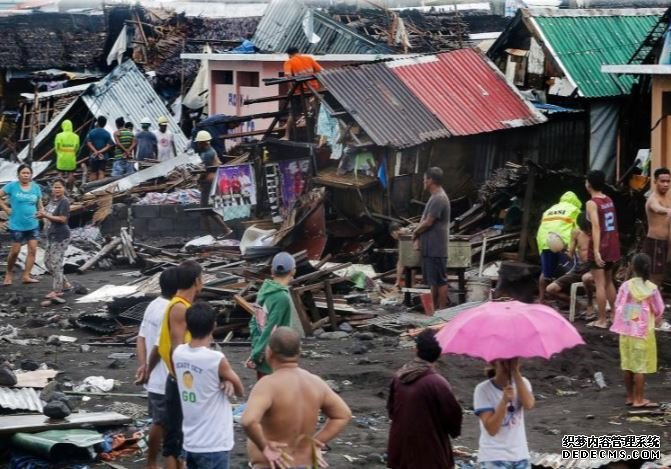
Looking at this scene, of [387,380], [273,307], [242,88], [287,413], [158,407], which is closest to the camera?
[287,413]

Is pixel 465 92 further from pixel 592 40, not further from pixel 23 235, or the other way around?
pixel 23 235

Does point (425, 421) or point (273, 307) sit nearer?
point (425, 421)

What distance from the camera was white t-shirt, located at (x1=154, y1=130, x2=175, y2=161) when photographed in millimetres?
26625

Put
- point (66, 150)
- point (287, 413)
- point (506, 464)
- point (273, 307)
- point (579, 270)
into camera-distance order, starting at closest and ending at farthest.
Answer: point (287, 413), point (506, 464), point (273, 307), point (579, 270), point (66, 150)

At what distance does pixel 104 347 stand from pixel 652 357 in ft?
20.1

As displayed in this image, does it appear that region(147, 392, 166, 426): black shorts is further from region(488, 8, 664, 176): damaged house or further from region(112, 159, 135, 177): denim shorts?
region(112, 159, 135, 177): denim shorts

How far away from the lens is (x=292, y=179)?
20.2 metres

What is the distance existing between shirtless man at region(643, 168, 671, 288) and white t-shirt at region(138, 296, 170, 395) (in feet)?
23.2

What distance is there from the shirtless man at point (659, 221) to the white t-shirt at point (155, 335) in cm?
707

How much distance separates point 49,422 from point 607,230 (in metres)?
6.76

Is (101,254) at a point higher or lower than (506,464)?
higher

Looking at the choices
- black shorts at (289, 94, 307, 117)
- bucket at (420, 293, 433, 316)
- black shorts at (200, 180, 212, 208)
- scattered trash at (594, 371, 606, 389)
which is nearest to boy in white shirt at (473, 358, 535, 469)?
scattered trash at (594, 371, 606, 389)

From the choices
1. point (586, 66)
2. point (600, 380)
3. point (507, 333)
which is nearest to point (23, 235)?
point (600, 380)

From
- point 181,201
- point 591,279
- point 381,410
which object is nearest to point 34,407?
point 381,410
